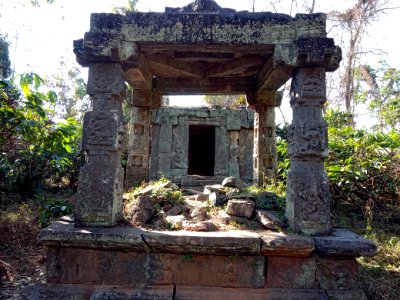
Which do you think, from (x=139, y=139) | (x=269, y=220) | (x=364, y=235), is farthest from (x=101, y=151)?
(x=364, y=235)

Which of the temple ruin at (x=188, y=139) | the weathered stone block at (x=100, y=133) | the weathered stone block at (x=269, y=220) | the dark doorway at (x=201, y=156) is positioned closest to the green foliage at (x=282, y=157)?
the weathered stone block at (x=269, y=220)

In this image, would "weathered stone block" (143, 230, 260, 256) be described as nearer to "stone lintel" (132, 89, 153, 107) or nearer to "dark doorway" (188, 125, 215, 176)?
"stone lintel" (132, 89, 153, 107)

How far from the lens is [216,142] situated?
9.68 m

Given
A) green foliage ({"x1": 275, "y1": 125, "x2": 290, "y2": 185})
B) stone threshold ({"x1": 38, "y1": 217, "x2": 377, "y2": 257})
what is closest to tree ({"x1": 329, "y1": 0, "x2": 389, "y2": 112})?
green foliage ({"x1": 275, "y1": 125, "x2": 290, "y2": 185})

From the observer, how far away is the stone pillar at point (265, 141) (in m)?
5.39

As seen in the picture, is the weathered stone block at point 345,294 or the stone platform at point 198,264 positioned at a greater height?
the stone platform at point 198,264

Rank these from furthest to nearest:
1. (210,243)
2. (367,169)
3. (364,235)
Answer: (367,169)
(364,235)
(210,243)

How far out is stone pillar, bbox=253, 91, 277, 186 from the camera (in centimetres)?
539

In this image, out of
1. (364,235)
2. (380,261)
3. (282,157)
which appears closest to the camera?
(380,261)

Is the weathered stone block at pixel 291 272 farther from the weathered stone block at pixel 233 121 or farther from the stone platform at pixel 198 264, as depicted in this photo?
the weathered stone block at pixel 233 121

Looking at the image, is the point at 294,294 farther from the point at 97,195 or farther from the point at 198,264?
the point at 97,195

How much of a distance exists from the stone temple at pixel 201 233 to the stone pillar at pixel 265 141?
1830 mm

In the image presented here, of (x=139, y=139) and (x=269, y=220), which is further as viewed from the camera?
(x=139, y=139)

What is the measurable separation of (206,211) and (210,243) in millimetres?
833
